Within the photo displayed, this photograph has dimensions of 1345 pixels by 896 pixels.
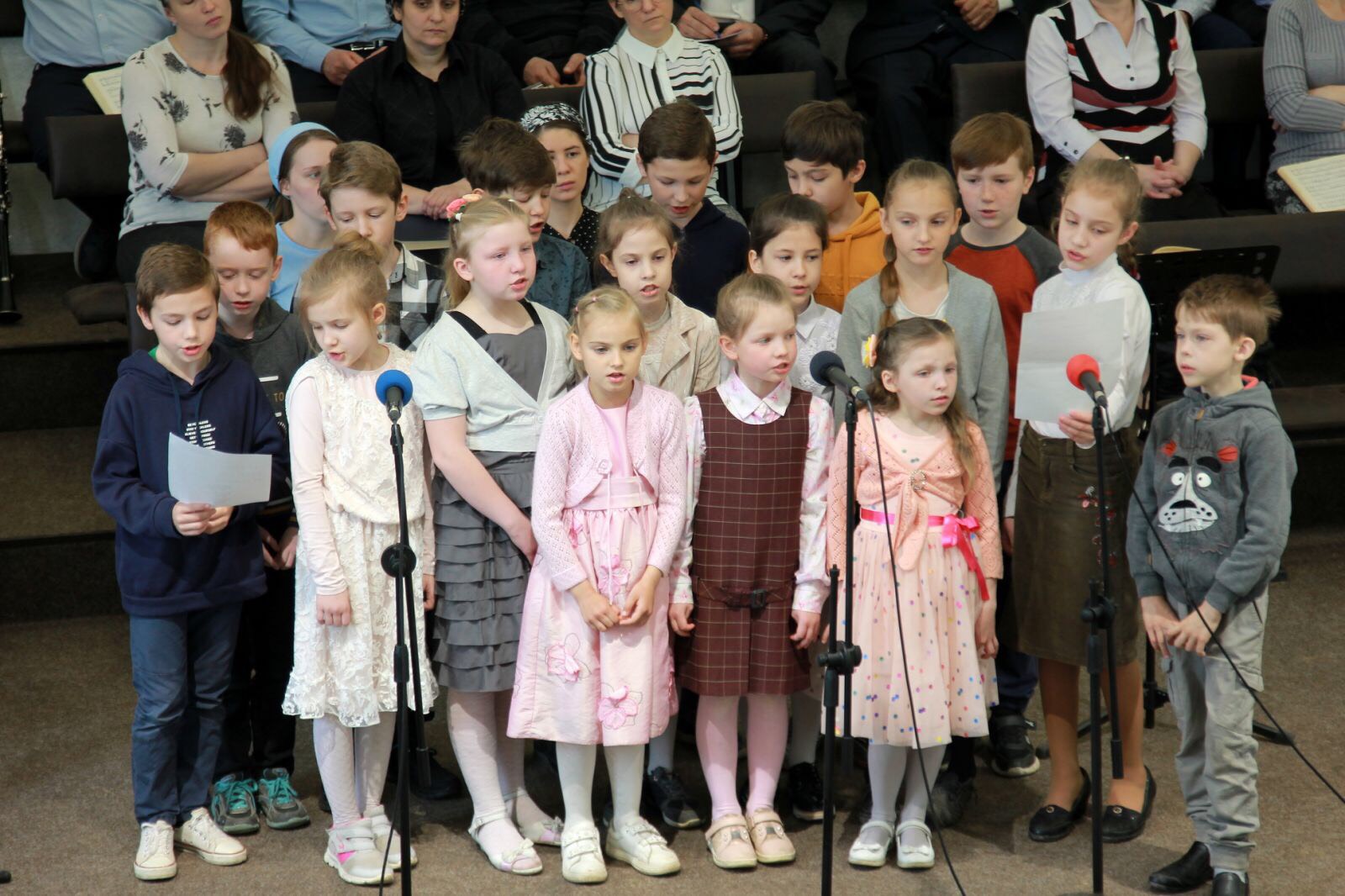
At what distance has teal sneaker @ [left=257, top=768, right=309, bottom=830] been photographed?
294cm

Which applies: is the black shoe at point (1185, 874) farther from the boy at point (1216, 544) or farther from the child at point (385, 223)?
the child at point (385, 223)

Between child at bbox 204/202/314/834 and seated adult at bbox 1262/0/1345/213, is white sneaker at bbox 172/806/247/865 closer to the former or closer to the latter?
child at bbox 204/202/314/834

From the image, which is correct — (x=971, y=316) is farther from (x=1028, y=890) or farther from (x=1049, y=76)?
(x=1049, y=76)

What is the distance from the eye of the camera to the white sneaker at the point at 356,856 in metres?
2.71

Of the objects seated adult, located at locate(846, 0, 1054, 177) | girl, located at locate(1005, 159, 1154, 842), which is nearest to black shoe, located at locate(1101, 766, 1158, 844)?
girl, located at locate(1005, 159, 1154, 842)

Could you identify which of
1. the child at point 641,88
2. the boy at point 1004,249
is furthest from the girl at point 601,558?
the child at point 641,88

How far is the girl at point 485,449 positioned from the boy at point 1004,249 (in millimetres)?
946

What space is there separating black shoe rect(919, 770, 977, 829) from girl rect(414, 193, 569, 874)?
80 cm

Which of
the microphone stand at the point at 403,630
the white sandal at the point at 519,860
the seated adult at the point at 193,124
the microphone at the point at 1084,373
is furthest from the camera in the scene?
the seated adult at the point at 193,124

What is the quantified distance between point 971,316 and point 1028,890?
1091mm

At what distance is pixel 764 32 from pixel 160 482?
119 inches

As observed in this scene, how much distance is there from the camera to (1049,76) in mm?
4566

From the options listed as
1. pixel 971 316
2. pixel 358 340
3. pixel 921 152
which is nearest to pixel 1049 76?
pixel 921 152

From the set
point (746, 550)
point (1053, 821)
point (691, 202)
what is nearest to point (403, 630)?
point (746, 550)
